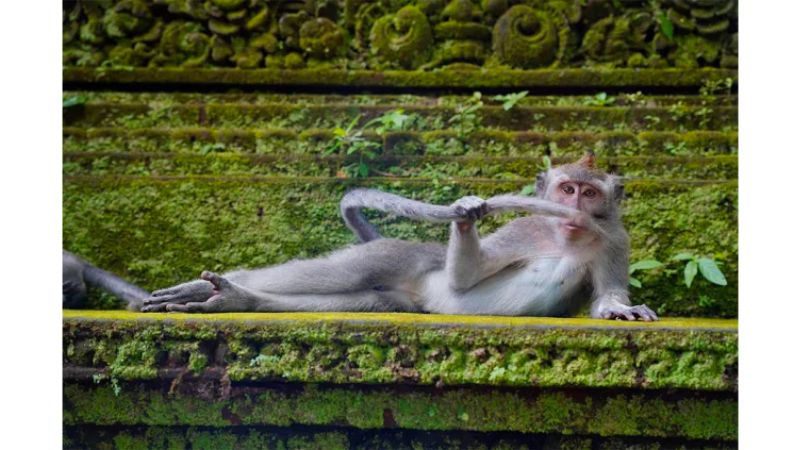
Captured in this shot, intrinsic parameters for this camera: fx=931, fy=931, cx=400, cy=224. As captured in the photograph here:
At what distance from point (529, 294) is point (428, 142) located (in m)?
1.65

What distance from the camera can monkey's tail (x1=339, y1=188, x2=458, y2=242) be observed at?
13.9 feet

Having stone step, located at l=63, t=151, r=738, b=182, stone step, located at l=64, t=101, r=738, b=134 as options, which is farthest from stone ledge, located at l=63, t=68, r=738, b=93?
stone step, located at l=63, t=151, r=738, b=182

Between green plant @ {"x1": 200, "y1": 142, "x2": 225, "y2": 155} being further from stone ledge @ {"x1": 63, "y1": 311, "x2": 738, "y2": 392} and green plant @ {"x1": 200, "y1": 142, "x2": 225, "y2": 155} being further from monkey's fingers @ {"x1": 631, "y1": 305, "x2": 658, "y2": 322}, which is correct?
monkey's fingers @ {"x1": 631, "y1": 305, "x2": 658, "y2": 322}

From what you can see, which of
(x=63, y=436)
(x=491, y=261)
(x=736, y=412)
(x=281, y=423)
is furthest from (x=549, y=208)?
(x=63, y=436)

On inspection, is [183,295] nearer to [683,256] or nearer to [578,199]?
[578,199]

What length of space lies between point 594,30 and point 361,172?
2.07 meters

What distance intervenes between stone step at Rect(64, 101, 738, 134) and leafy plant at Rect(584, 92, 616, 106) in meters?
0.10

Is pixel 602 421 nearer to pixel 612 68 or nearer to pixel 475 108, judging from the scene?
pixel 475 108

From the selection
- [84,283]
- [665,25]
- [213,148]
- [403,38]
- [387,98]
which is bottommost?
[84,283]

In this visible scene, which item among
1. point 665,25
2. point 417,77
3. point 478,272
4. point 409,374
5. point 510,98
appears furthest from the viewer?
point 665,25

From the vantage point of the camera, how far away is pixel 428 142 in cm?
582

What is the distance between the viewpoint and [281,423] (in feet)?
12.8

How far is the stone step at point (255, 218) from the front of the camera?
5387 mm

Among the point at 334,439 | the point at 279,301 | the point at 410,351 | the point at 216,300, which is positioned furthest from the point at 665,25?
the point at 334,439
